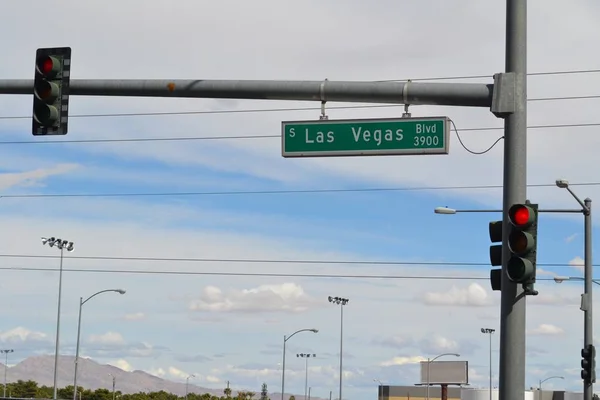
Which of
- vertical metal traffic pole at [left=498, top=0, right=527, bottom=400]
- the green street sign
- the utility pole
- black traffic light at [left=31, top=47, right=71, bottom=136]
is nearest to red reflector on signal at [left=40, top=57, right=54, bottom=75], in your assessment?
black traffic light at [left=31, top=47, right=71, bottom=136]

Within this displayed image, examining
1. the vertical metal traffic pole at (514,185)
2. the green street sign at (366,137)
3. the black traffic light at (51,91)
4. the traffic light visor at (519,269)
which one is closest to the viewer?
the traffic light visor at (519,269)

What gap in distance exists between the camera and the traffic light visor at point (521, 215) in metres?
13.5

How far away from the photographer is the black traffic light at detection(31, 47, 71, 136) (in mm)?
15305

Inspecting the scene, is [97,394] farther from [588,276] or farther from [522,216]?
[522,216]

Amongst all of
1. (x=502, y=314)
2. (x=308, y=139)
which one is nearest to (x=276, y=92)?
(x=308, y=139)

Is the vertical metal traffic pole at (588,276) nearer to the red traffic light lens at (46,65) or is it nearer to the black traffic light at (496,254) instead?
the black traffic light at (496,254)

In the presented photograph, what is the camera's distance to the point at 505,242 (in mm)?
14195

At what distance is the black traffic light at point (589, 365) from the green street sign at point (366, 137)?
66.7 feet

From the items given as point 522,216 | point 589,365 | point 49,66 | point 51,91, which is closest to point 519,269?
point 522,216

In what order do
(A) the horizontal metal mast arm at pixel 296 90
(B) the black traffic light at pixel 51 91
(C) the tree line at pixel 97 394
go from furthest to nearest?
1. (C) the tree line at pixel 97 394
2. (B) the black traffic light at pixel 51 91
3. (A) the horizontal metal mast arm at pixel 296 90

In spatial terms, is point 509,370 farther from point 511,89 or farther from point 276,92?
point 276,92

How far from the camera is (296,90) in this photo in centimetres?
1479

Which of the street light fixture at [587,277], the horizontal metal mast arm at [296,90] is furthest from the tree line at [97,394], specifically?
the horizontal metal mast arm at [296,90]

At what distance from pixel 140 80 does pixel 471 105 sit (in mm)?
5165
